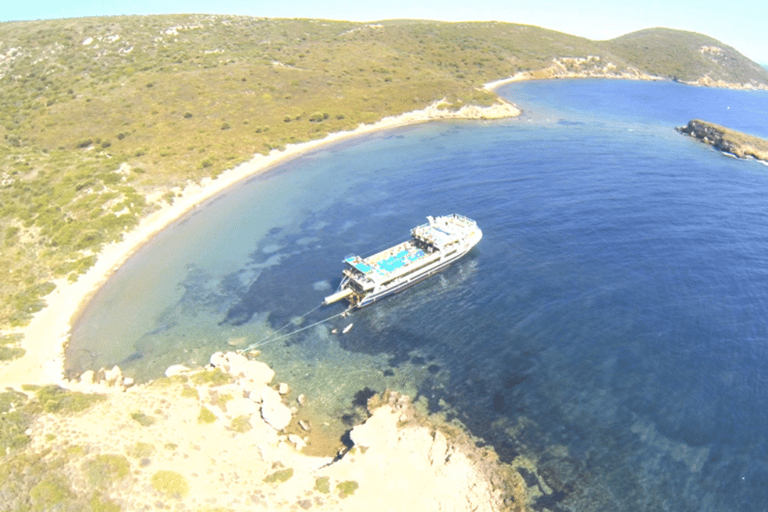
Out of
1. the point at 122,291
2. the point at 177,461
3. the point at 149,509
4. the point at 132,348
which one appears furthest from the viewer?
the point at 122,291

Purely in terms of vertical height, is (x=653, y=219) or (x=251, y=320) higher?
(x=653, y=219)

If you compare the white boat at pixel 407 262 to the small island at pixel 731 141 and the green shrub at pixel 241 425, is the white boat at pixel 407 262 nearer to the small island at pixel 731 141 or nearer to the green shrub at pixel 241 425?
the green shrub at pixel 241 425

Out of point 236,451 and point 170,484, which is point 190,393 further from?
point 170,484

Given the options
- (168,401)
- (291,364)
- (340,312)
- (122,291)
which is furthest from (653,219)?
(122,291)

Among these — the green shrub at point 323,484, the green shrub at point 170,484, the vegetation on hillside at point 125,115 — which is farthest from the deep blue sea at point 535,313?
the green shrub at point 170,484

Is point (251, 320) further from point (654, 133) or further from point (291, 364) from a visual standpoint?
point (654, 133)

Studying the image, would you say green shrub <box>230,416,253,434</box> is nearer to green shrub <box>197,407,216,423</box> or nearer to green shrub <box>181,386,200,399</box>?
green shrub <box>197,407,216,423</box>
